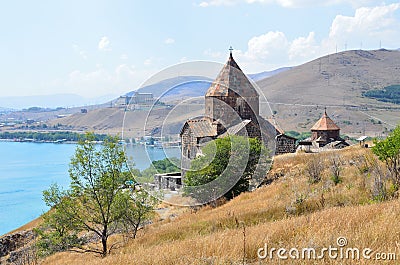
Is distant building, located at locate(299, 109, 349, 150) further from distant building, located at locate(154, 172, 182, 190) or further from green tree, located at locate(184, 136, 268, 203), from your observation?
green tree, located at locate(184, 136, 268, 203)

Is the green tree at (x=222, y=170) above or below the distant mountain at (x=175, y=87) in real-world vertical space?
below

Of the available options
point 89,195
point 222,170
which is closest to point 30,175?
point 222,170

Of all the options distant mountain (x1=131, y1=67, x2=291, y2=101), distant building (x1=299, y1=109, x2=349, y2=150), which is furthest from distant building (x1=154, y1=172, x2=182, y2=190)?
distant building (x1=299, y1=109, x2=349, y2=150)

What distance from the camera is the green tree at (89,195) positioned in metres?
11.4

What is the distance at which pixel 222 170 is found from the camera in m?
16.3

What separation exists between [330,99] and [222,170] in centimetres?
12826

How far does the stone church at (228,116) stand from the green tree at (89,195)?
8256 millimetres

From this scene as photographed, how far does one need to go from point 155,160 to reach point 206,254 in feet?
32.6

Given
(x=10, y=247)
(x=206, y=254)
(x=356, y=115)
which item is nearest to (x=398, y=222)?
(x=206, y=254)

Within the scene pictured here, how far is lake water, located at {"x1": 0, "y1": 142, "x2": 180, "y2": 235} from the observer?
15008mm

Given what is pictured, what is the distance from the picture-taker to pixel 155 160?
14.8 metres

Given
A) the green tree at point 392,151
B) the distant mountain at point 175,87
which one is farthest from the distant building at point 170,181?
the green tree at point 392,151

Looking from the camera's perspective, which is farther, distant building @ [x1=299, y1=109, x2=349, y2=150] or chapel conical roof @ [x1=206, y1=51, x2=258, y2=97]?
distant building @ [x1=299, y1=109, x2=349, y2=150]

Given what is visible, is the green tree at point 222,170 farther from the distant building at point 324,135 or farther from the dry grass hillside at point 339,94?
the dry grass hillside at point 339,94
